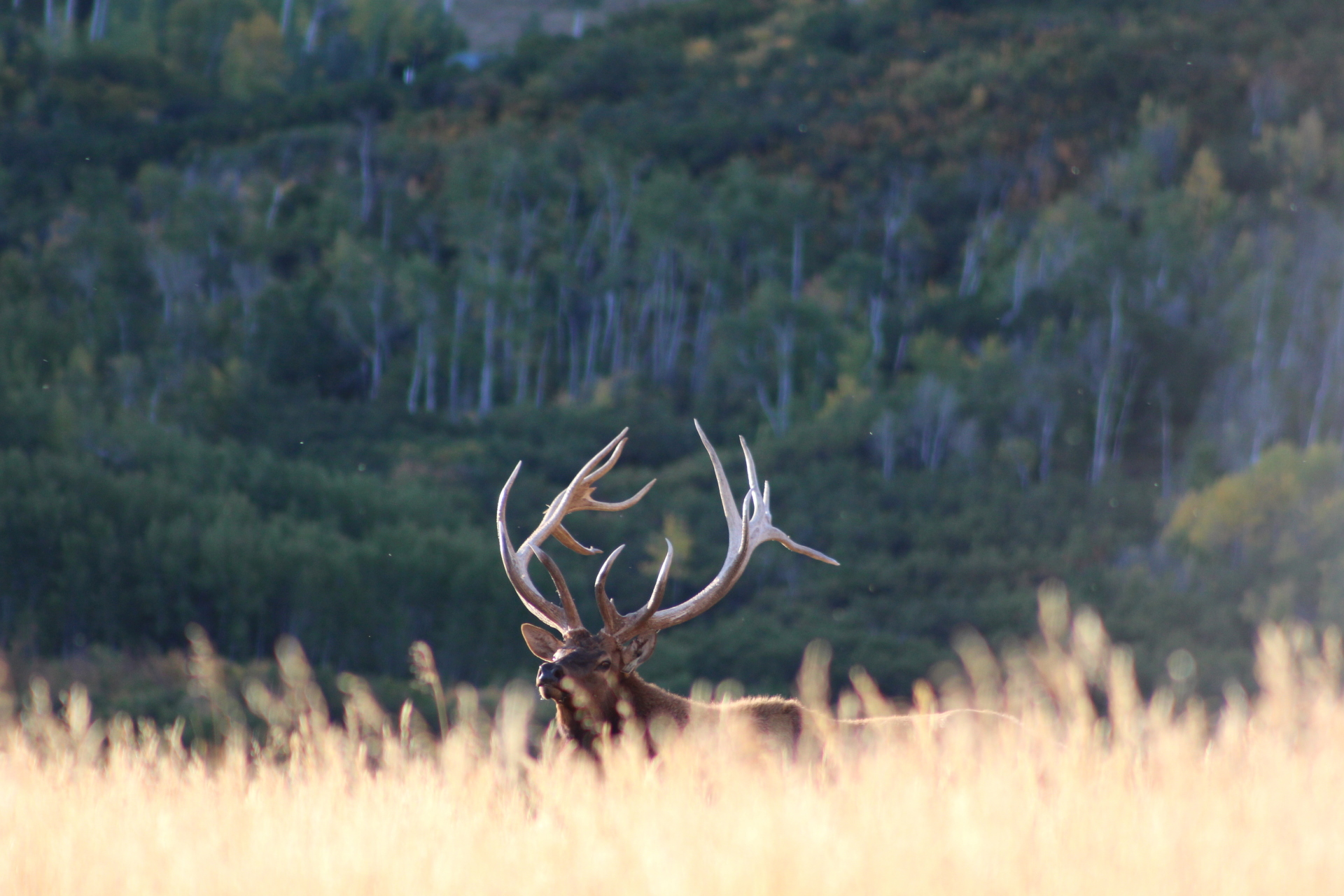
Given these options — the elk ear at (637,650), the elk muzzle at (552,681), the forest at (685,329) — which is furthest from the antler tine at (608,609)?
the forest at (685,329)

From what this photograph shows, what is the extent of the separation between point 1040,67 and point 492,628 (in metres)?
47.2

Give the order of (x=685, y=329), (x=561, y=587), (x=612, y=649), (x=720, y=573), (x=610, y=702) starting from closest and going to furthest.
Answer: (x=610, y=702) → (x=612, y=649) → (x=561, y=587) → (x=720, y=573) → (x=685, y=329)

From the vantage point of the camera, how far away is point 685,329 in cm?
5841

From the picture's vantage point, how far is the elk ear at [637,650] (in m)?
6.75

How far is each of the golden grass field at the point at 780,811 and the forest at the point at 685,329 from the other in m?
27.8

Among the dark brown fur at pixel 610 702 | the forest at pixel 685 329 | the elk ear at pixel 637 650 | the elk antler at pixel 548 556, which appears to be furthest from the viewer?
the forest at pixel 685 329

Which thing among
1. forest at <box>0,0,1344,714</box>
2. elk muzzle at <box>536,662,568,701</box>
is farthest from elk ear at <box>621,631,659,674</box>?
forest at <box>0,0,1344,714</box>

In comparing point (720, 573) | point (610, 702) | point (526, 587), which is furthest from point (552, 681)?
point (720, 573)

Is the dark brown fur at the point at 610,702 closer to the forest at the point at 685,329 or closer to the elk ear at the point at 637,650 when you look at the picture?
the elk ear at the point at 637,650

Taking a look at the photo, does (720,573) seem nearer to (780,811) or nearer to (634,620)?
(634,620)

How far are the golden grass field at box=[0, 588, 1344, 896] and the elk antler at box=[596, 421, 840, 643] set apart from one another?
1978 mm

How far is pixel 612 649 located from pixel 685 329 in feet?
171

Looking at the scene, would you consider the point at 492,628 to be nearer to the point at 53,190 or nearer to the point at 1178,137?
the point at 53,190

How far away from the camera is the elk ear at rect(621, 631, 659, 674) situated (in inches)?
266
